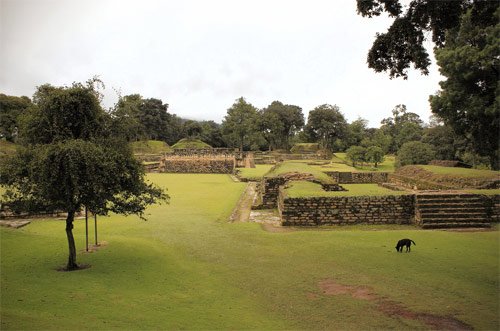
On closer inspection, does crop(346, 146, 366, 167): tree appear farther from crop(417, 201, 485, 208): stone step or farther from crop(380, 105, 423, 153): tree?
crop(417, 201, 485, 208): stone step

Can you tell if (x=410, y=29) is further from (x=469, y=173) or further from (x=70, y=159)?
(x=469, y=173)

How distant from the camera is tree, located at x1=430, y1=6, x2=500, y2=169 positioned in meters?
7.74

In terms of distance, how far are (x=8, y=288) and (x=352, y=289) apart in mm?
6049

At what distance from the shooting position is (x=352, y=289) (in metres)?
6.89

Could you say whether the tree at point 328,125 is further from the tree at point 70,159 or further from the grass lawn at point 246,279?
the tree at point 70,159

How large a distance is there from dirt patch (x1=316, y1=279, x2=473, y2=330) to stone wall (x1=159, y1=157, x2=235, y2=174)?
30.6 metres

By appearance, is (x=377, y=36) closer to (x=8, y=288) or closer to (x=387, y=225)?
(x=387, y=225)

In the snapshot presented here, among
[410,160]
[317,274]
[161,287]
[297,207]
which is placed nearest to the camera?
[161,287]

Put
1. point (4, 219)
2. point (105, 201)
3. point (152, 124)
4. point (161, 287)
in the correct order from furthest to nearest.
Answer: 1. point (152, 124)
2. point (4, 219)
3. point (105, 201)
4. point (161, 287)

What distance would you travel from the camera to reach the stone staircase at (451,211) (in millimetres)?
11992

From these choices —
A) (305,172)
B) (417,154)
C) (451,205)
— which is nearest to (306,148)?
(417,154)

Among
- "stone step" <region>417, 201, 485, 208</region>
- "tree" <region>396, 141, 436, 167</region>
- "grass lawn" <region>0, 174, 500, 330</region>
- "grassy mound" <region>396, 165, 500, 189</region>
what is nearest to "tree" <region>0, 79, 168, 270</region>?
"grass lawn" <region>0, 174, 500, 330</region>

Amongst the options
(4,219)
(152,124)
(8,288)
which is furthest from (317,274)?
(152,124)

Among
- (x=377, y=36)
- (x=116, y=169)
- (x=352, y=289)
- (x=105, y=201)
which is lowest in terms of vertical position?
(x=352, y=289)
